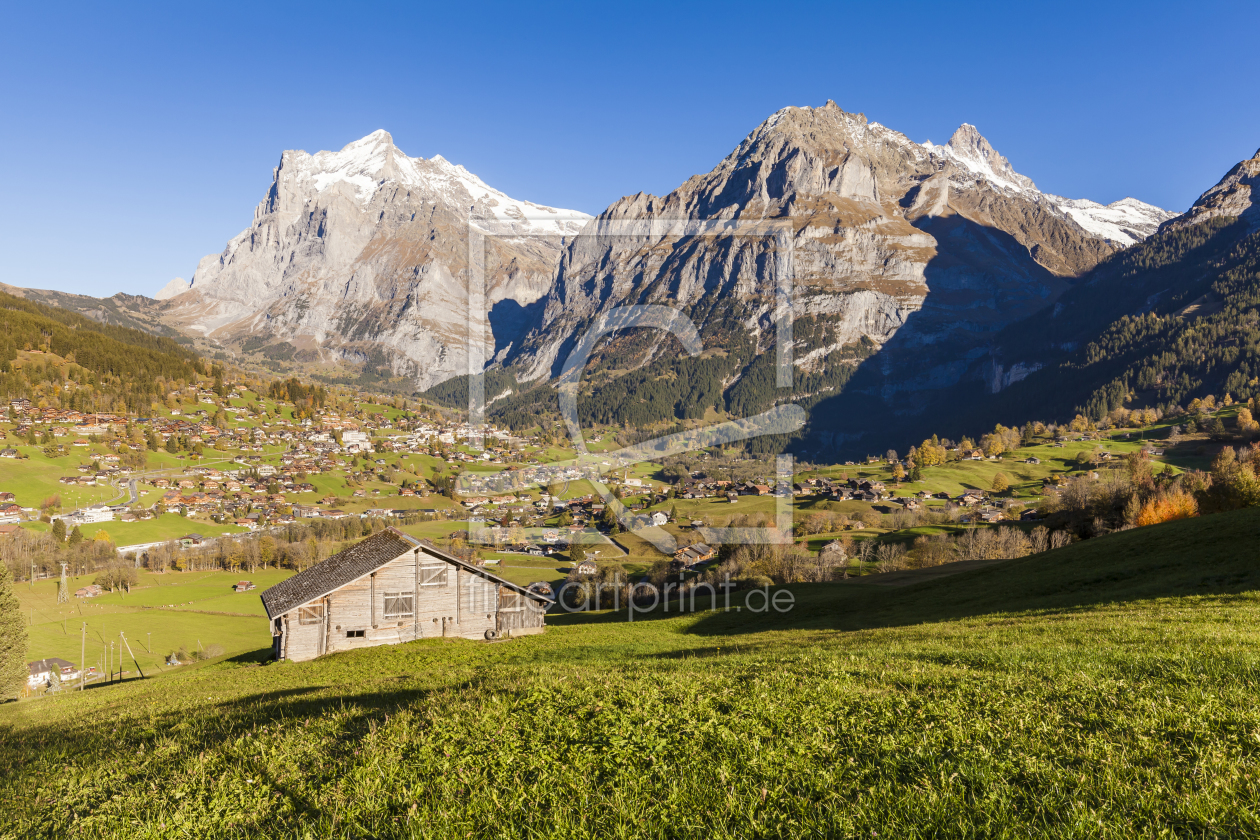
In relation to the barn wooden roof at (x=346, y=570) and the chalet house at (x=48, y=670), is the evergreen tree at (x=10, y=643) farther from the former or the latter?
the chalet house at (x=48, y=670)

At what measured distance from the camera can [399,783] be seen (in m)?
6.30

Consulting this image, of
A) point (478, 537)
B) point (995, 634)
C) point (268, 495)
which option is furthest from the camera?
point (268, 495)

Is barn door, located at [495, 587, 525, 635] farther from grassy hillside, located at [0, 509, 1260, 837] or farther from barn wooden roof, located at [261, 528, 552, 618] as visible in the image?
grassy hillside, located at [0, 509, 1260, 837]

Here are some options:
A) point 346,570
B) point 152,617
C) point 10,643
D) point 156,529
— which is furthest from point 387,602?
point 156,529

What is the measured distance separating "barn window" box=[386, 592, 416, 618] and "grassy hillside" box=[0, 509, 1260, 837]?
1164 inches

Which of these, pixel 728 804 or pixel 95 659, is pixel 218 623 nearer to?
pixel 95 659

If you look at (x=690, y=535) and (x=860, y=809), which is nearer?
(x=860, y=809)

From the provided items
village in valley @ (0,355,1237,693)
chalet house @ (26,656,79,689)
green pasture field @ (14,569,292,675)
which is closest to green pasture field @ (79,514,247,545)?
village in valley @ (0,355,1237,693)

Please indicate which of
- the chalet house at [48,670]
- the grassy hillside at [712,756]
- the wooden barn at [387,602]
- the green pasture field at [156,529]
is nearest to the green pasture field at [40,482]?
the green pasture field at [156,529]

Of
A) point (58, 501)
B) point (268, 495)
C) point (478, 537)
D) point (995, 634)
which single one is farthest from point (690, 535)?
point (58, 501)

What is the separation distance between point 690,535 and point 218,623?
81032mm

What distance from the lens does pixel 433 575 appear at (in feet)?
141

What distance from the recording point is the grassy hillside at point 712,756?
16.9 feet

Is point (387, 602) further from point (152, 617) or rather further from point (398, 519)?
point (398, 519)
